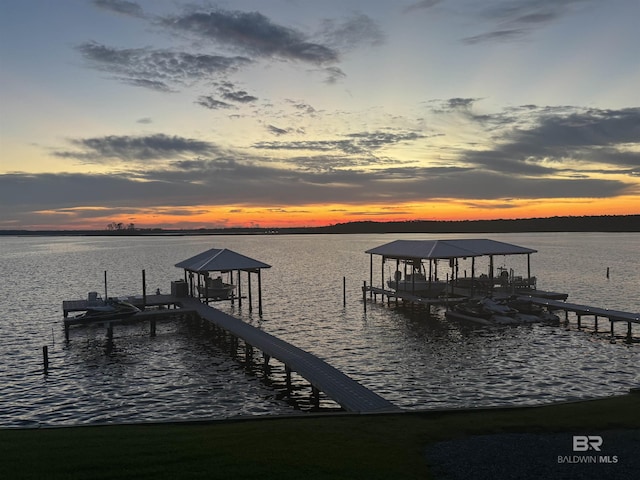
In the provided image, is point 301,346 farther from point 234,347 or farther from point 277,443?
point 277,443

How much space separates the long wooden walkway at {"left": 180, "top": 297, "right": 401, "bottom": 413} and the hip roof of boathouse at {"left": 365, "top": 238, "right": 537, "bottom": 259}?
1998cm

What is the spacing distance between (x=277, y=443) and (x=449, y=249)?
38.0m

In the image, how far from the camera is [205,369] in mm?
29047

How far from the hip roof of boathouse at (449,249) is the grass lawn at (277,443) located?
30.2m

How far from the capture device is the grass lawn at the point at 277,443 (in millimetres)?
11273

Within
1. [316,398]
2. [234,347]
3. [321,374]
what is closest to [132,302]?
[234,347]

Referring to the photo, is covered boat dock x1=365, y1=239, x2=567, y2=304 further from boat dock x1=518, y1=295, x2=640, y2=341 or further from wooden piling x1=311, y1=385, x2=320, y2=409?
wooden piling x1=311, y1=385, x2=320, y2=409

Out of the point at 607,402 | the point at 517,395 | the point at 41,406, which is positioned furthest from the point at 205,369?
the point at 607,402

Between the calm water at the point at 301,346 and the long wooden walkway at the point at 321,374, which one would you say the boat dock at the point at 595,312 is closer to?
the calm water at the point at 301,346

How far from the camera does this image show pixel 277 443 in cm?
1306

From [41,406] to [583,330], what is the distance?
36340mm

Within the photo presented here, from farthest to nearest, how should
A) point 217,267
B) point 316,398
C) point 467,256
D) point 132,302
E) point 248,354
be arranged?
point 467,256, point 132,302, point 217,267, point 248,354, point 316,398

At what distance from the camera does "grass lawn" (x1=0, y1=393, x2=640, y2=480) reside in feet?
37.0

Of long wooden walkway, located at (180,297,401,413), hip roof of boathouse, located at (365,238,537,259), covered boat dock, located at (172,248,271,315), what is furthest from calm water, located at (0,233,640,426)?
hip roof of boathouse, located at (365,238,537,259)
